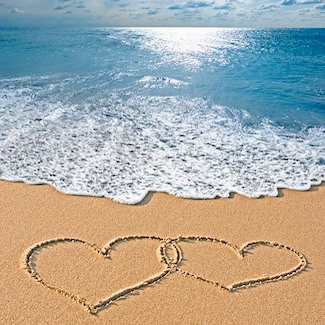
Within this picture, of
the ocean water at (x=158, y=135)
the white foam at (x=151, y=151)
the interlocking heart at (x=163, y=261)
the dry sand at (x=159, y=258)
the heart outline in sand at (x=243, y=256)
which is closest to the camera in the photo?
the dry sand at (x=159, y=258)

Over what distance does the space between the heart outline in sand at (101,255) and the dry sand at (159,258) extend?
0.02 m

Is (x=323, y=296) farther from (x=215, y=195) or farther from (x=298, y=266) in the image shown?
(x=215, y=195)

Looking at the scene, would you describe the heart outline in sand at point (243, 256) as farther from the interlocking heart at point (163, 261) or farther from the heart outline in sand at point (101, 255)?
the heart outline in sand at point (101, 255)

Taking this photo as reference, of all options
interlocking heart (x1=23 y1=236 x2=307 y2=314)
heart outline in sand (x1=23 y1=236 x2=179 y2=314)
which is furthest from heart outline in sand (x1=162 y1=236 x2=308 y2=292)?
heart outline in sand (x1=23 y1=236 x2=179 y2=314)

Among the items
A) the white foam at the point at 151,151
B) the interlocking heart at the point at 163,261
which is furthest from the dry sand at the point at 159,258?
the white foam at the point at 151,151

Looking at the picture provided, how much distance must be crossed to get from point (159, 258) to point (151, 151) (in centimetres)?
299

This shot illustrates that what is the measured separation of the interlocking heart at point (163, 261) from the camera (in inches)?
134

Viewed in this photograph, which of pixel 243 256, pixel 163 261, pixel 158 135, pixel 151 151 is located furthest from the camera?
pixel 158 135

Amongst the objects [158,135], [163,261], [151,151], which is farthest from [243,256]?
[158,135]

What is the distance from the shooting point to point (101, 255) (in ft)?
12.9

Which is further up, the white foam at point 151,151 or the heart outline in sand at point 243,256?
the white foam at point 151,151

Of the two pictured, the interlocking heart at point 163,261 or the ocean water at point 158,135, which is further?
the ocean water at point 158,135

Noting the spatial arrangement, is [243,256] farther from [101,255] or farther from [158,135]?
[158,135]

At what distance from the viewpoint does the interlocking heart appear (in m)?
3.40
